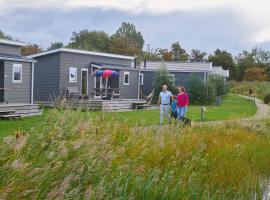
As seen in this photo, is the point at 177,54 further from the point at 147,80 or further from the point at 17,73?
the point at 17,73

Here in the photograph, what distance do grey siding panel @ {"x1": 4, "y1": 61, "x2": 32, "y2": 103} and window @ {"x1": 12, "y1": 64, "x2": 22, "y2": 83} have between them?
19cm

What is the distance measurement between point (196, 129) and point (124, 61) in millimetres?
24266

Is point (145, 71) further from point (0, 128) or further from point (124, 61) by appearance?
point (0, 128)

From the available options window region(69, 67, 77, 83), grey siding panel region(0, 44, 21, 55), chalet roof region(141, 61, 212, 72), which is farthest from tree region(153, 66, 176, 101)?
grey siding panel region(0, 44, 21, 55)

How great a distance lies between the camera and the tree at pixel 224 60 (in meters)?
74.5

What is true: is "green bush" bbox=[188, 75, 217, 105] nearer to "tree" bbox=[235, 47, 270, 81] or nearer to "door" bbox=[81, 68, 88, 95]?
"door" bbox=[81, 68, 88, 95]

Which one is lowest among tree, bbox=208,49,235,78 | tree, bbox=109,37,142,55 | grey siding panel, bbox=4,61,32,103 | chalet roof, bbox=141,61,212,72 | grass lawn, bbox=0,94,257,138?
grass lawn, bbox=0,94,257,138

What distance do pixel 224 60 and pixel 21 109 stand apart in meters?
58.8

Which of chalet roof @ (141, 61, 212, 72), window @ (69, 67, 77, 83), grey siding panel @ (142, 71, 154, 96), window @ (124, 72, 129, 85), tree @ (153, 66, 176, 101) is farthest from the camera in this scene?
chalet roof @ (141, 61, 212, 72)

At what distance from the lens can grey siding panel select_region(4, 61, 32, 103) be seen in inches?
926

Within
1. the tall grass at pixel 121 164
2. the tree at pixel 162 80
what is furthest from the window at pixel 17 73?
the tall grass at pixel 121 164

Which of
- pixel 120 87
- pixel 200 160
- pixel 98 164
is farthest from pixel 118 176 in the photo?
pixel 120 87

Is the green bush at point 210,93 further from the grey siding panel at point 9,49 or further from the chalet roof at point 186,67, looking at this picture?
the grey siding panel at point 9,49

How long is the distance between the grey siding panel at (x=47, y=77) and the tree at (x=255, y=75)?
4575cm
